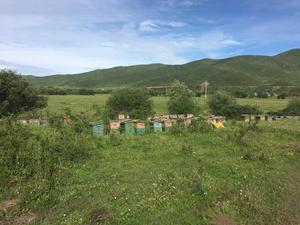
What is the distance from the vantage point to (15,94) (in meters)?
24.8

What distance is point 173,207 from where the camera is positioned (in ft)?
21.9

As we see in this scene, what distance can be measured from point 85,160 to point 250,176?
217 inches

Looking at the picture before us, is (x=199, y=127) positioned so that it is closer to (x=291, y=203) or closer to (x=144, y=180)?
(x=144, y=180)

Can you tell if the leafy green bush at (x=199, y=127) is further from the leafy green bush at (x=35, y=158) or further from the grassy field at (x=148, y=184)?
the leafy green bush at (x=35, y=158)

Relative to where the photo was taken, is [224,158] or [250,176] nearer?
[250,176]

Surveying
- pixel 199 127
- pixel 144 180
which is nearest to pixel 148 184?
pixel 144 180

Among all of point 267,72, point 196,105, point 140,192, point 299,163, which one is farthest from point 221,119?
point 267,72

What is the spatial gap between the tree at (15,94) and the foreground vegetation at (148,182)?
1356 cm

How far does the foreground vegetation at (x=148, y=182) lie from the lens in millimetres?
6484

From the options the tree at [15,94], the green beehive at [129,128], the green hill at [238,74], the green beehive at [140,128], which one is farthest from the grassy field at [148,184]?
the green hill at [238,74]

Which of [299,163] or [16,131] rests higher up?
[16,131]

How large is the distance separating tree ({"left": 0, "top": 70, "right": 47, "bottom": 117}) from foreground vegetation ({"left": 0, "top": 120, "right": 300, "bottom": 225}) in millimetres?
13555

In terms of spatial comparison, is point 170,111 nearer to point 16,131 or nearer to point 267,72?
point 16,131

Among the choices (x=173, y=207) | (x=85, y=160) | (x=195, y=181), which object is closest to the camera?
(x=173, y=207)
